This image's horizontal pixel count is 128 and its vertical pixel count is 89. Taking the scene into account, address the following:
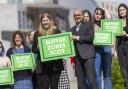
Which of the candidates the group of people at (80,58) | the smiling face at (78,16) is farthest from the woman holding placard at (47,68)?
the smiling face at (78,16)

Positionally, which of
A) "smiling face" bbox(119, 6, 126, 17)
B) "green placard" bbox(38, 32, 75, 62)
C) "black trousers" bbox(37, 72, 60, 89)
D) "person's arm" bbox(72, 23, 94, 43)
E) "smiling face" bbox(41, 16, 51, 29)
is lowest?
"black trousers" bbox(37, 72, 60, 89)

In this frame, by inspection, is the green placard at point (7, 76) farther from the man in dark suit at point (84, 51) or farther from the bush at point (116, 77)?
the bush at point (116, 77)

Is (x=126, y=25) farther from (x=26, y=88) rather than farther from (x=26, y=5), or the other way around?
(x=26, y=5)

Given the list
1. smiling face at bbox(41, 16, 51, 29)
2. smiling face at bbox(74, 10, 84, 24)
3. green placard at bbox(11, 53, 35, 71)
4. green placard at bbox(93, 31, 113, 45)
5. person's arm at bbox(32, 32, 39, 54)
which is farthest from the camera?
green placard at bbox(11, 53, 35, 71)

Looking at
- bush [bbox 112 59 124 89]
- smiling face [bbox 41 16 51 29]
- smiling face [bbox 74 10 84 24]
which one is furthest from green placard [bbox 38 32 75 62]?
bush [bbox 112 59 124 89]

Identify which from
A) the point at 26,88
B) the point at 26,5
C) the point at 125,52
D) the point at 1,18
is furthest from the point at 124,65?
the point at 26,5

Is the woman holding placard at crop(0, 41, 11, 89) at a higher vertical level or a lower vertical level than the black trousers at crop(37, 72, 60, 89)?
higher

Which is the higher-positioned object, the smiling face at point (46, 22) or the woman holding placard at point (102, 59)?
the smiling face at point (46, 22)

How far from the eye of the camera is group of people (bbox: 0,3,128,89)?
1094cm

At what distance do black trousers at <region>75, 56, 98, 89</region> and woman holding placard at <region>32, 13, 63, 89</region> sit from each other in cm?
40

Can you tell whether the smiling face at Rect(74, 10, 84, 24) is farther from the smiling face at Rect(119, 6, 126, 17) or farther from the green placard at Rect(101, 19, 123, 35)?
the smiling face at Rect(119, 6, 126, 17)

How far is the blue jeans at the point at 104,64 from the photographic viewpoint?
460 inches

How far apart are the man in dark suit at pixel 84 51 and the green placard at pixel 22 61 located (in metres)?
1.03

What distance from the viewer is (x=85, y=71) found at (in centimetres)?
1119
